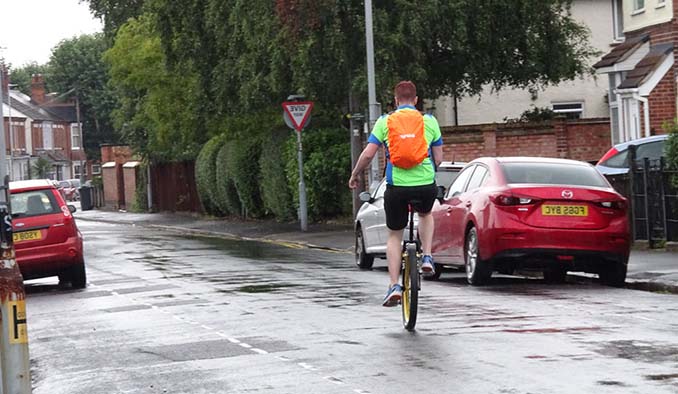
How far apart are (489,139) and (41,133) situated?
85517mm

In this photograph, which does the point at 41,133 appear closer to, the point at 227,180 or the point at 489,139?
the point at 227,180

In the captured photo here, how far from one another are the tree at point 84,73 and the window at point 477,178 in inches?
3611

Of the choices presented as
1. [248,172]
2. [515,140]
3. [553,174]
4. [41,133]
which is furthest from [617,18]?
[41,133]

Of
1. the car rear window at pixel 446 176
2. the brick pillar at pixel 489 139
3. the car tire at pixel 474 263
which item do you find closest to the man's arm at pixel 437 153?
the car tire at pixel 474 263

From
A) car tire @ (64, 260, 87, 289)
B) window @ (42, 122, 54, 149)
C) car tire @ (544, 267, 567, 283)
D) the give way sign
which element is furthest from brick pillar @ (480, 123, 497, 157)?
window @ (42, 122, 54, 149)

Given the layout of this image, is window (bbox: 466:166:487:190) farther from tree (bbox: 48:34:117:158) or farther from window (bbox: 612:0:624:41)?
tree (bbox: 48:34:117:158)

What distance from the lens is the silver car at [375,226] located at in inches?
800

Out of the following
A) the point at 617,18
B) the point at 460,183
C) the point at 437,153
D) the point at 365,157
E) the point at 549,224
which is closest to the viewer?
the point at 365,157

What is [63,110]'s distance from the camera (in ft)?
396

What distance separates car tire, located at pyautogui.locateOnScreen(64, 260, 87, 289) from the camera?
19.6m

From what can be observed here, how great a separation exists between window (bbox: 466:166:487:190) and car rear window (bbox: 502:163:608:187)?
1.25 ft

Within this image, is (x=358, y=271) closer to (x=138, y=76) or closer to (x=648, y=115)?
(x=648, y=115)

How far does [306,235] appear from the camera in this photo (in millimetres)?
32938

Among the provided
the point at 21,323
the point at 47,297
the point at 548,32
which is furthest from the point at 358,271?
the point at 548,32
